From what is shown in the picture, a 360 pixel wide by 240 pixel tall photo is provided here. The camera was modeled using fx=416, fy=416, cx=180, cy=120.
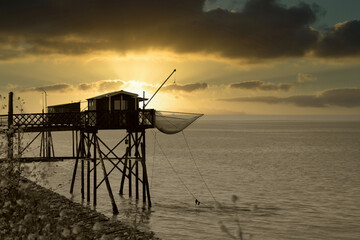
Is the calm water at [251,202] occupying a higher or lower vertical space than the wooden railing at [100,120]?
lower

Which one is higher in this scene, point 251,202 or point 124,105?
point 124,105

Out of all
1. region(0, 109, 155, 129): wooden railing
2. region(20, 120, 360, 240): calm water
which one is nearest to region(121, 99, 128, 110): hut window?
region(0, 109, 155, 129): wooden railing

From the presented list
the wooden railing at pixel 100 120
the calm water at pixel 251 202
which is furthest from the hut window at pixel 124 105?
the calm water at pixel 251 202

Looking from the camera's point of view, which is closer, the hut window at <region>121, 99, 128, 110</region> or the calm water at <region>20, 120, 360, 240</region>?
the calm water at <region>20, 120, 360, 240</region>

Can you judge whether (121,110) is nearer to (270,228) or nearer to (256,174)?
(270,228)

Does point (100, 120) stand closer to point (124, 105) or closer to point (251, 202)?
point (124, 105)

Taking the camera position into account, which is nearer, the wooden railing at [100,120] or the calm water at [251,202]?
the calm water at [251,202]

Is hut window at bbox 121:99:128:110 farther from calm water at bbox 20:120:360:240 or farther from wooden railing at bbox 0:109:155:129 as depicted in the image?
calm water at bbox 20:120:360:240

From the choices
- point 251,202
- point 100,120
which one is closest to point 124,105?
point 100,120

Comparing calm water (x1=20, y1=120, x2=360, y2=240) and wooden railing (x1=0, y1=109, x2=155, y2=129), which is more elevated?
wooden railing (x1=0, y1=109, x2=155, y2=129)

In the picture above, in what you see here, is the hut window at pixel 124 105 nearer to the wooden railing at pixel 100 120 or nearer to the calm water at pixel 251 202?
the wooden railing at pixel 100 120

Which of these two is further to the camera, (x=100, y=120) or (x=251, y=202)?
(x=251, y=202)

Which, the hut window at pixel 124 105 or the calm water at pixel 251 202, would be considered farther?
the hut window at pixel 124 105

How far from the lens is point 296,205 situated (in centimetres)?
3447
